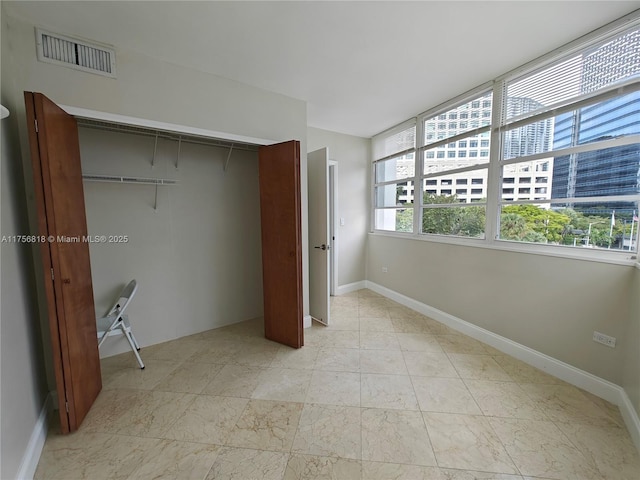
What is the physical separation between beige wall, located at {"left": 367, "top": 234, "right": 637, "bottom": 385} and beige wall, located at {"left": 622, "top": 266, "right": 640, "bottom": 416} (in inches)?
1.2

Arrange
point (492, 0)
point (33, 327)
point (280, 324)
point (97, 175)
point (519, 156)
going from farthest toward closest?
point (280, 324), point (519, 156), point (97, 175), point (33, 327), point (492, 0)

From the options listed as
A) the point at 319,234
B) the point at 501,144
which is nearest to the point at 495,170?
the point at 501,144

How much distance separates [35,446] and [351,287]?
12.6ft

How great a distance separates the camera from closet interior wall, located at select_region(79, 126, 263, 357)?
2.45 m

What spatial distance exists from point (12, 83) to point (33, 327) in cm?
161

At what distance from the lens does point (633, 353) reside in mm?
1705

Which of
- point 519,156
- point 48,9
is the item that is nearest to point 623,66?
point 519,156

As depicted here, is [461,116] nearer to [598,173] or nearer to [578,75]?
[578,75]

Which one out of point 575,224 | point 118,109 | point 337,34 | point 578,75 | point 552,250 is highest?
point 337,34

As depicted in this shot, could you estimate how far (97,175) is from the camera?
231 centimetres

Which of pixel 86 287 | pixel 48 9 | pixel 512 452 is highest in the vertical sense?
pixel 48 9

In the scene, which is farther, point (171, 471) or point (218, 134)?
point (218, 134)

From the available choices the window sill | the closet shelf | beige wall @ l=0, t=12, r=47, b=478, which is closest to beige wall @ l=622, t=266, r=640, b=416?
the window sill

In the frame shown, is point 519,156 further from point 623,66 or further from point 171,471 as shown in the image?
point 171,471
